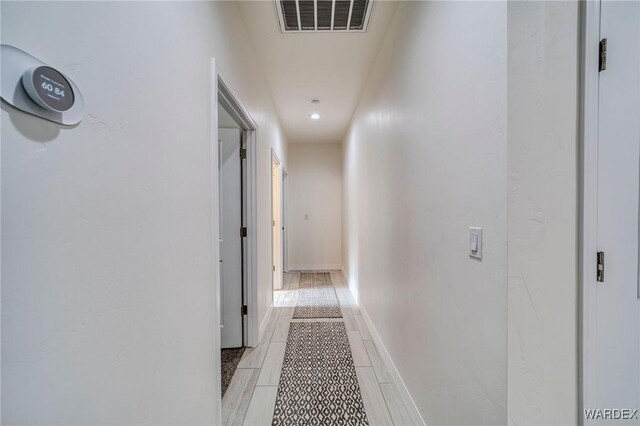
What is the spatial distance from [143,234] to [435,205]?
1192 millimetres

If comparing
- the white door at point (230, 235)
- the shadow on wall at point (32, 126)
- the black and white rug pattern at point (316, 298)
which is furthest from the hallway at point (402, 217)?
the black and white rug pattern at point (316, 298)

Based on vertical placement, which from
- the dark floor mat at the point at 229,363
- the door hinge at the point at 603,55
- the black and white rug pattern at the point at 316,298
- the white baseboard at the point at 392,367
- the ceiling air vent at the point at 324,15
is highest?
the ceiling air vent at the point at 324,15

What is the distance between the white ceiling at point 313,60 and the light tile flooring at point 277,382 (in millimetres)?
2622

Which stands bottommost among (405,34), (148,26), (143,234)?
(143,234)

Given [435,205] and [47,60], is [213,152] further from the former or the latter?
[435,205]

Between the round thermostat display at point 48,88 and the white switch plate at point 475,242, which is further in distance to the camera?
the white switch plate at point 475,242

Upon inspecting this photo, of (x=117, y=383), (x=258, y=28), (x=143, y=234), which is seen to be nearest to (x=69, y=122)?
(x=143, y=234)

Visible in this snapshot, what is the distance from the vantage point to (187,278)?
3.74 feet

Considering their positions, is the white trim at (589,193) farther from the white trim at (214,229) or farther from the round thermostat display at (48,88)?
the white trim at (214,229)

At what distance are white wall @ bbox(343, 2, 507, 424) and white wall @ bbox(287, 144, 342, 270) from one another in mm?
3663

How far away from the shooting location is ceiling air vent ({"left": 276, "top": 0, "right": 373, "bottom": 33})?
187 centimetres

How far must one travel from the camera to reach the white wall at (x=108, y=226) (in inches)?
20.2

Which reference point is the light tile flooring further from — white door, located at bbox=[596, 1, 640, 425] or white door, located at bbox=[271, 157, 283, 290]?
white door, located at bbox=[271, 157, 283, 290]

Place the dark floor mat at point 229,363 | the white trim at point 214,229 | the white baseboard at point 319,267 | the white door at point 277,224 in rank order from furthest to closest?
the white baseboard at point 319,267
the white door at point 277,224
the dark floor mat at point 229,363
the white trim at point 214,229
